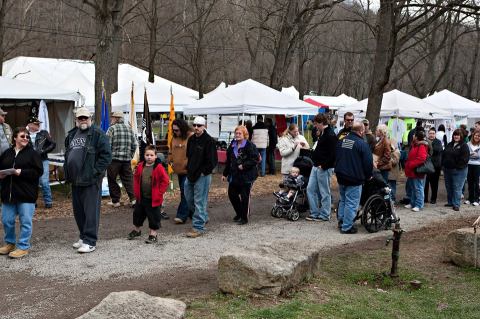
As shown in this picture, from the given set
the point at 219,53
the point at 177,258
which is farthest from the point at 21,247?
the point at 219,53

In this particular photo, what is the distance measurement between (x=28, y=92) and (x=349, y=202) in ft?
26.1

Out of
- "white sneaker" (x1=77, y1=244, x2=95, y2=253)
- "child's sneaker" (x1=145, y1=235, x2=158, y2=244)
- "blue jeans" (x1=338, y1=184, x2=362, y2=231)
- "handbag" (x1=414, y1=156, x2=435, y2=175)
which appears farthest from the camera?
"handbag" (x1=414, y1=156, x2=435, y2=175)

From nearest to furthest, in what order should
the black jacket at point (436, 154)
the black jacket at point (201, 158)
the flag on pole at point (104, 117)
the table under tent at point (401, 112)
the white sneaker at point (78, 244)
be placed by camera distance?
the white sneaker at point (78, 244) < the black jacket at point (201, 158) < the black jacket at point (436, 154) < the flag on pole at point (104, 117) < the table under tent at point (401, 112)

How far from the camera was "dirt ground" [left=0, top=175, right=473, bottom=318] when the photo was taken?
16.5 feet

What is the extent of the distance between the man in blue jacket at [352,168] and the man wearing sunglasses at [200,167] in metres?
2.03

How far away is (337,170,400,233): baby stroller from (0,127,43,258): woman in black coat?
4988mm

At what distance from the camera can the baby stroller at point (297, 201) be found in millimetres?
9398

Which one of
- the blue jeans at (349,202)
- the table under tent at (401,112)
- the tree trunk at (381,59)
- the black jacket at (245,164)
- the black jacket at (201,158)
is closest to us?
the black jacket at (201,158)

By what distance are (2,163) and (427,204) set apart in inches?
344

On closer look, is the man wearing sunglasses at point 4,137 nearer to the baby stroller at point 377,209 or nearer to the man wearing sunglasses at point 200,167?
the man wearing sunglasses at point 200,167

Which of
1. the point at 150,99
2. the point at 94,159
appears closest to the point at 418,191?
the point at 94,159

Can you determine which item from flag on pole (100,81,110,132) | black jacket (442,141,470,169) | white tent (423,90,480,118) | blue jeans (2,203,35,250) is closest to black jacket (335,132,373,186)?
black jacket (442,141,470,169)

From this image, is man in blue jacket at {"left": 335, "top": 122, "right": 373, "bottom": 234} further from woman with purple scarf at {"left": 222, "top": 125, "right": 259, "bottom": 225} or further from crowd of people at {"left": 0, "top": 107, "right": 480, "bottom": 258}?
woman with purple scarf at {"left": 222, "top": 125, "right": 259, "bottom": 225}

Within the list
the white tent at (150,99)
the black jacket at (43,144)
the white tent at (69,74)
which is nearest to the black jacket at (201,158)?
the black jacket at (43,144)
